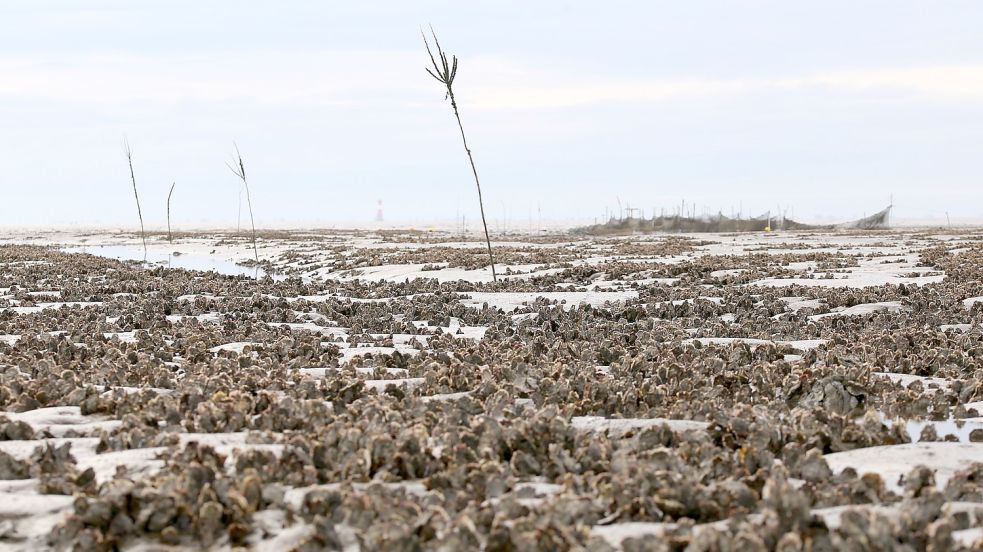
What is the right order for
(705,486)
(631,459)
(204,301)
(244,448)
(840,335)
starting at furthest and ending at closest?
(204,301) < (840,335) < (244,448) < (631,459) < (705,486)

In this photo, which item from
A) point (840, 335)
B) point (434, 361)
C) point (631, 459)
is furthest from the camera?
point (840, 335)

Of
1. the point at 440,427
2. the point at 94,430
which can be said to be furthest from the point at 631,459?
the point at 94,430

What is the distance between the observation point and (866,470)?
452cm

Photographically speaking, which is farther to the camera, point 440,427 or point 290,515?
point 440,427

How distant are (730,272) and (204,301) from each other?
37.2ft

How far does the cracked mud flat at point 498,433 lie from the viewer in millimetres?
3588

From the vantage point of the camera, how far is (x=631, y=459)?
4.44 metres

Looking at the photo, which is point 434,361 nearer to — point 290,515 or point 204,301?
point 290,515

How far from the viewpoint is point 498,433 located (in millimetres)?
4746

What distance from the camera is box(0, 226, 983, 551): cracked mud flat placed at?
3.59 metres

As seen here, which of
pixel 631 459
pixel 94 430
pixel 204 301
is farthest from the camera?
pixel 204 301

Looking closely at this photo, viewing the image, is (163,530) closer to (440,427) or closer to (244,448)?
(244,448)

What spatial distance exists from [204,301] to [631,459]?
11205 millimetres

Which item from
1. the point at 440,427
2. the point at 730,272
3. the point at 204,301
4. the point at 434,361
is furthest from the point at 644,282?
the point at 440,427
